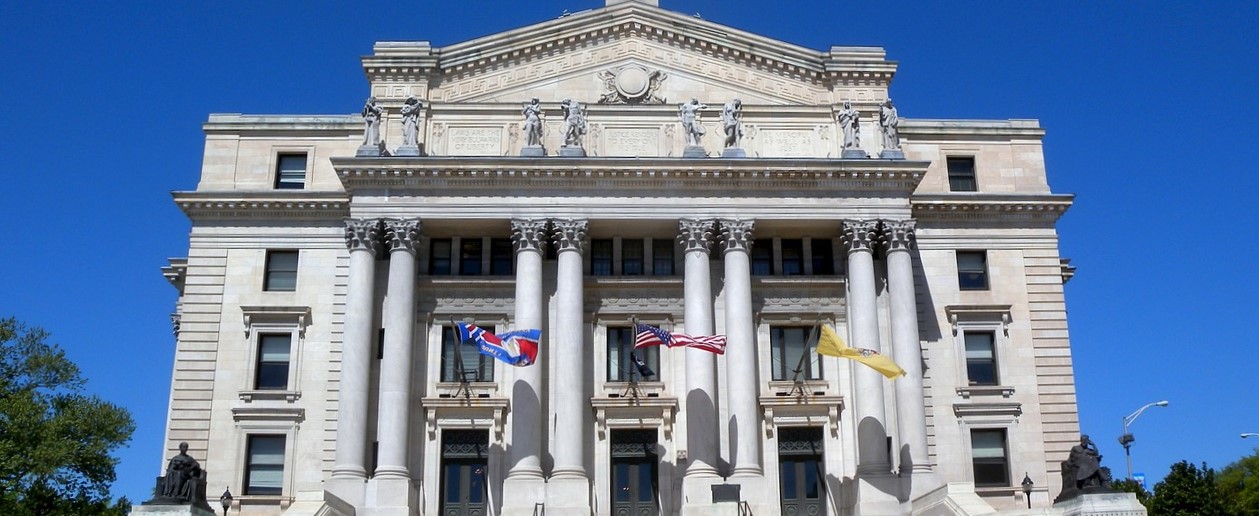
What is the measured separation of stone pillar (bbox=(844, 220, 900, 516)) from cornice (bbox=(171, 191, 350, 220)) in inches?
710

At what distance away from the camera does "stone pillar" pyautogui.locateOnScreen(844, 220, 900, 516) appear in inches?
1526

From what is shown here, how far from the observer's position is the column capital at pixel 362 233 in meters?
40.8

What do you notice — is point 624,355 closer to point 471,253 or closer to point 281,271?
point 471,253

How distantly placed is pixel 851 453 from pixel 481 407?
1255 centimetres

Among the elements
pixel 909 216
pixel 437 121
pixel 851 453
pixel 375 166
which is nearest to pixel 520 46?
pixel 437 121

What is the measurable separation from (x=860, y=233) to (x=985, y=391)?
7124mm

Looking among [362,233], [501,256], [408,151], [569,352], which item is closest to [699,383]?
[569,352]

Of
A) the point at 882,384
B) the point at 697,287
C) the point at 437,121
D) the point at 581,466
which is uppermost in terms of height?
the point at 437,121

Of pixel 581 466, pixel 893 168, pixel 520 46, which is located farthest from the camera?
pixel 520 46

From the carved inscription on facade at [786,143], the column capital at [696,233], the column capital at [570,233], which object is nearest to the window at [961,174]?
the carved inscription on facade at [786,143]

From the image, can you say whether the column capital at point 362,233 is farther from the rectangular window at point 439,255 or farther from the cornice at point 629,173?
the rectangular window at point 439,255

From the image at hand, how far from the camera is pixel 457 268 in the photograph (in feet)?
141

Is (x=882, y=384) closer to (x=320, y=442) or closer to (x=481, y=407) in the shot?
(x=481, y=407)

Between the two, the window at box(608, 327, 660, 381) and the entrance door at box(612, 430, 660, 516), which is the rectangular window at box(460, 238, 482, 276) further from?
the entrance door at box(612, 430, 660, 516)
